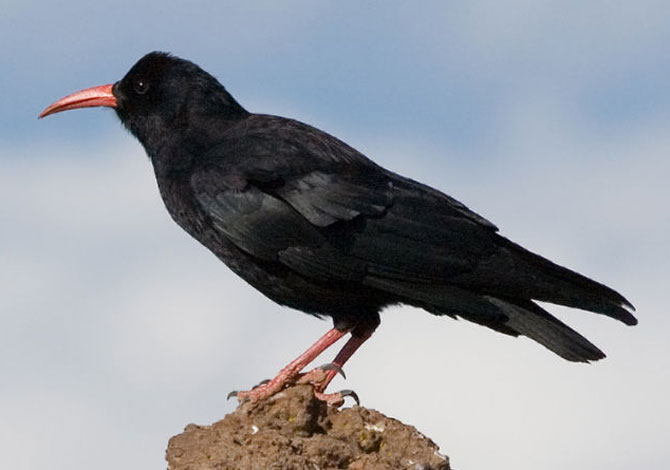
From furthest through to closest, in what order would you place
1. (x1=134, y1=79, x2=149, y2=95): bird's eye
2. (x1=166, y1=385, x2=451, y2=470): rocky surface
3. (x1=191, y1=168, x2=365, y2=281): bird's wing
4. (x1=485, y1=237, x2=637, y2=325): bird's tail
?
1. (x1=134, y1=79, x2=149, y2=95): bird's eye
2. (x1=191, y1=168, x2=365, y2=281): bird's wing
3. (x1=485, y1=237, x2=637, y2=325): bird's tail
4. (x1=166, y1=385, x2=451, y2=470): rocky surface

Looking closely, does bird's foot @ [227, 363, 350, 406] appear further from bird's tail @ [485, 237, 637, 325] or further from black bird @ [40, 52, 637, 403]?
bird's tail @ [485, 237, 637, 325]

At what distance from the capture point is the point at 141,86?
9195 mm

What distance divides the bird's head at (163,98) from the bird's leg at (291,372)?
1.90 m

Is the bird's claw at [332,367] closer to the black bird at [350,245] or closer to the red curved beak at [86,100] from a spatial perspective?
the black bird at [350,245]

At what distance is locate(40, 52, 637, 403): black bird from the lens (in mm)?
7703

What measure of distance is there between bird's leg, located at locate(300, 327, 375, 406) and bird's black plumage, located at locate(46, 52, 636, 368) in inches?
3.7

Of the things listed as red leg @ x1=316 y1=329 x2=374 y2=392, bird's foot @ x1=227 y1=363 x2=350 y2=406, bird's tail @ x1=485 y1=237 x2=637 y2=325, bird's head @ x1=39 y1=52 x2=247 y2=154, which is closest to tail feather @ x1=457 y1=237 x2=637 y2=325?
bird's tail @ x1=485 y1=237 x2=637 y2=325

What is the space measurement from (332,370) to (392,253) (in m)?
0.87

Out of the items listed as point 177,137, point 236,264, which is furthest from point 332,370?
point 177,137

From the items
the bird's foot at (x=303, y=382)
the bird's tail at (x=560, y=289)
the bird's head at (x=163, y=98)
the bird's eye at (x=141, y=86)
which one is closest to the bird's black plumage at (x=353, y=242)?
the bird's tail at (x=560, y=289)

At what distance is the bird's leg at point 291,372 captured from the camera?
726 centimetres

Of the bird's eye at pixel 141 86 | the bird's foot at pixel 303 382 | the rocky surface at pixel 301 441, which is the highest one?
the bird's eye at pixel 141 86

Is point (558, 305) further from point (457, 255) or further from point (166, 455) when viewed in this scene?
point (166, 455)

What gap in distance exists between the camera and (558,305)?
776 cm
